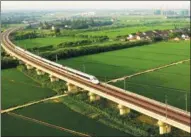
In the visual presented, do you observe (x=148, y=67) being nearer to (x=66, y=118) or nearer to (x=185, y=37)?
(x=66, y=118)

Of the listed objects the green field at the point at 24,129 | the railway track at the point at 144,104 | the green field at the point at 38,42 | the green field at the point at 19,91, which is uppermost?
the railway track at the point at 144,104

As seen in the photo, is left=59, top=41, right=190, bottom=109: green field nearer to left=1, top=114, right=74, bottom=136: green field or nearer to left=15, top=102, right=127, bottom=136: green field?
left=15, top=102, right=127, bottom=136: green field

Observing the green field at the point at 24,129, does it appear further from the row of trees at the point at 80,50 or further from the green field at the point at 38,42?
the green field at the point at 38,42

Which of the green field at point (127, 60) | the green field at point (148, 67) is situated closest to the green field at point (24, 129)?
the green field at point (148, 67)

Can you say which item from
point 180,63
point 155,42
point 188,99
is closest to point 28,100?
point 188,99

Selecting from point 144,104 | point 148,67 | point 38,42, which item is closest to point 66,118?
point 144,104

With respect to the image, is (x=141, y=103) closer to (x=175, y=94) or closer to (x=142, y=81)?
(x=175, y=94)

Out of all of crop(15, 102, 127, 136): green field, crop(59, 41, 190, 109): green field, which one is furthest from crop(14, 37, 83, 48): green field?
crop(15, 102, 127, 136): green field
